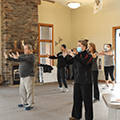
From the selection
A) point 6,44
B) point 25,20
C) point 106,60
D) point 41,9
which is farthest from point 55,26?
point 106,60

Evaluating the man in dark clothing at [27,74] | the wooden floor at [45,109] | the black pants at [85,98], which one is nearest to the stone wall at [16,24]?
the wooden floor at [45,109]

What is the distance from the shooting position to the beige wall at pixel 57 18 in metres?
9.28

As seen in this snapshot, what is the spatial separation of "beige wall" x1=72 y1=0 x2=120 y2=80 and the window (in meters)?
1.33

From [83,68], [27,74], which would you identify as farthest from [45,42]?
[83,68]

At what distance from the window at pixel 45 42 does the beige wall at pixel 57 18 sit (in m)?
0.21

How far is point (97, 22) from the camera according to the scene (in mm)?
9039

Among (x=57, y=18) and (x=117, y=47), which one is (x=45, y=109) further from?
(x=57, y=18)

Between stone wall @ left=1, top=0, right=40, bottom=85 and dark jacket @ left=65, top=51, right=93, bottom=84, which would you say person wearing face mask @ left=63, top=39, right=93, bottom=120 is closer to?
dark jacket @ left=65, top=51, right=93, bottom=84

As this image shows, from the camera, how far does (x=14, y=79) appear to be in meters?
7.84

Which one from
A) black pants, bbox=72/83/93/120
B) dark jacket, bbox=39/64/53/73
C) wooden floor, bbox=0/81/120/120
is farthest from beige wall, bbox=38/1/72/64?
black pants, bbox=72/83/93/120

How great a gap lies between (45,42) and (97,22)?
2543 mm

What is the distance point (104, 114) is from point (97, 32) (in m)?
5.64

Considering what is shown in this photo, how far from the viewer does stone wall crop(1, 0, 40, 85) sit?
7.79 metres

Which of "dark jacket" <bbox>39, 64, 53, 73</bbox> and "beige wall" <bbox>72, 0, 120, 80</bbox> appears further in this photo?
"dark jacket" <bbox>39, 64, 53, 73</bbox>
